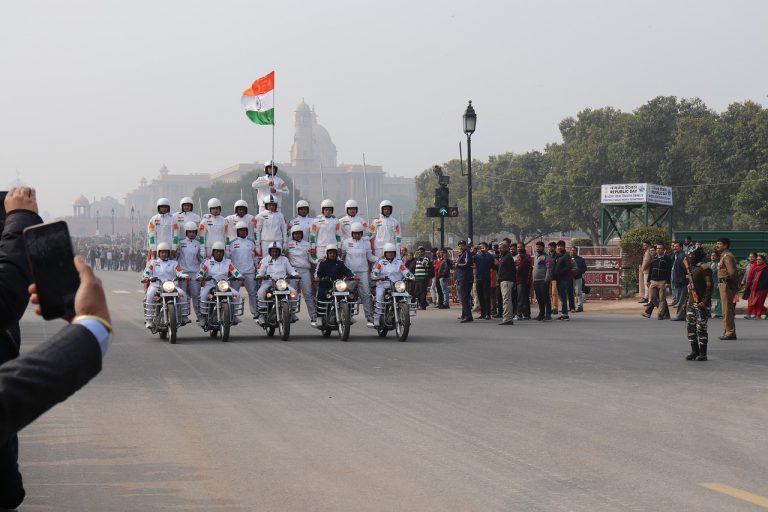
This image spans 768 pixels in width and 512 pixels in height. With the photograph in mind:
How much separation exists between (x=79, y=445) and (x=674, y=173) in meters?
67.1

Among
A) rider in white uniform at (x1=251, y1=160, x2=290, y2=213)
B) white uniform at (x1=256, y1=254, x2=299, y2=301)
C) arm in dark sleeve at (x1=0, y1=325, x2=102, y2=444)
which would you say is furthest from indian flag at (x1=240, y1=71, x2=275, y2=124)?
arm in dark sleeve at (x1=0, y1=325, x2=102, y2=444)

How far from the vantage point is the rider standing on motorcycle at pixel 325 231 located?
21031mm

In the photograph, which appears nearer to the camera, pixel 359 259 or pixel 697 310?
pixel 697 310

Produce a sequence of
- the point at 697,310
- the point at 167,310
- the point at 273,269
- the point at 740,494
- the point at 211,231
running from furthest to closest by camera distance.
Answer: the point at 211,231 → the point at 273,269 → the point at 167,310 → the point at 697,310 → the point at 740,494

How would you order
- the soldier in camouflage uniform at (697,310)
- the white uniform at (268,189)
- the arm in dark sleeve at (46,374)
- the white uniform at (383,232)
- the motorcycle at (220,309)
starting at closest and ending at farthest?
the arm in dark sleeve at (46,374), the soldier in camouflage uniform at (697,310), the motorcycle at (220,309), the white uniform at (383,232), the white uniform at (268,189)

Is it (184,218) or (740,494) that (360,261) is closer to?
(184,218)

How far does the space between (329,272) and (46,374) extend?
17.8m

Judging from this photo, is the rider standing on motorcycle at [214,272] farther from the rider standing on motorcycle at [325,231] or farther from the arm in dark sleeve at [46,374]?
the arm in dark sleeve at [46,374]

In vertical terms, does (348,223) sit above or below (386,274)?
above

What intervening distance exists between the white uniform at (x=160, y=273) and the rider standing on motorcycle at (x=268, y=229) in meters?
1.85

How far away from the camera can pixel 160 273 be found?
65.0ft

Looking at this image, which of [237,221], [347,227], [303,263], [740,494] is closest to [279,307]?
[303,263]

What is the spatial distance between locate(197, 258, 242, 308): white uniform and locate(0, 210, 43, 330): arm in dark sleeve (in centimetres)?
1590

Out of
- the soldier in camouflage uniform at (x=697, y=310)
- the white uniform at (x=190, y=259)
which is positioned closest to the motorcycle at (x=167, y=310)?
the white uniform at (x=190, y=259)
